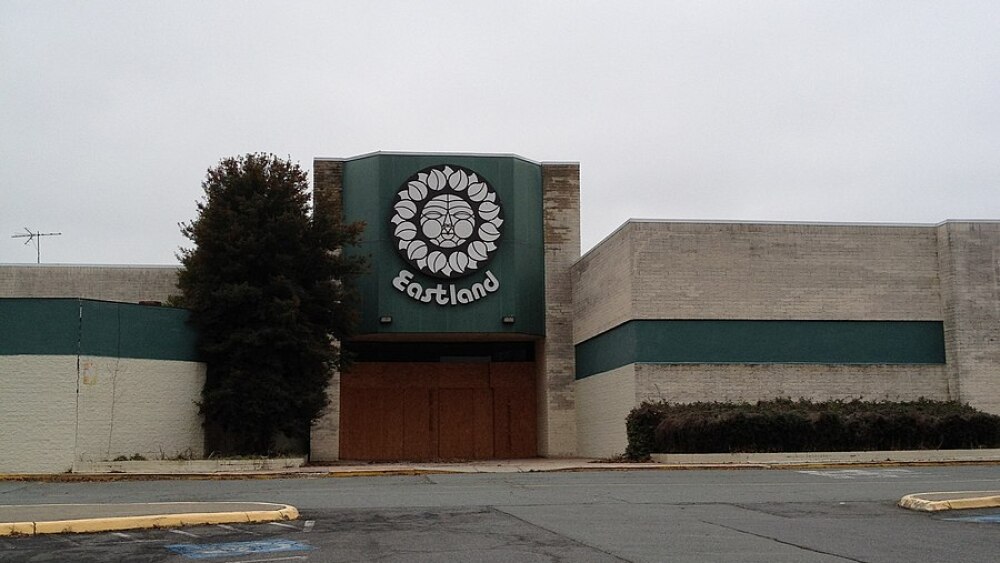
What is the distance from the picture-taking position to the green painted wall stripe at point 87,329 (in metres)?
23.7

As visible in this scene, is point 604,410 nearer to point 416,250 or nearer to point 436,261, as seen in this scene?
point 436,261

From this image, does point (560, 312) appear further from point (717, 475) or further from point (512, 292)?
point (717, 475)

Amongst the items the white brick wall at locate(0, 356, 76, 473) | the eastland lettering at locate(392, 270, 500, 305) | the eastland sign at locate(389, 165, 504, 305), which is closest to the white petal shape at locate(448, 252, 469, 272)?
the eastland sign at locate(389, 165, 504, 305)

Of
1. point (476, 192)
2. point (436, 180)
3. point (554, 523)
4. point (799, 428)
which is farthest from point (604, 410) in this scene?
point (554, 523)

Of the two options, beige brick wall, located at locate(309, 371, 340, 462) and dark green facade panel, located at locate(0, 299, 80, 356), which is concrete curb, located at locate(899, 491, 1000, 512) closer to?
dark green facade panel, located at locate(0, 299, 80, 356)

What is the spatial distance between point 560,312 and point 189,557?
81.9 ft

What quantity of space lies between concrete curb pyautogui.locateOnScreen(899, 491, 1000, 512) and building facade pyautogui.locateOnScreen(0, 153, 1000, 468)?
43.7 feet

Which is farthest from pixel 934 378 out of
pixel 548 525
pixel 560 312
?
pixel 548 525

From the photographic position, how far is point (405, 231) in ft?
108

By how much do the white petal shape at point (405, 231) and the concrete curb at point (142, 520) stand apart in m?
20.0

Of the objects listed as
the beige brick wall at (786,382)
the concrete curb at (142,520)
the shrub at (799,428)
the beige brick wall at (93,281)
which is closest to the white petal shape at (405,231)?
the beige brick wall at (93,281)

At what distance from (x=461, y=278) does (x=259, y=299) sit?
7.60 meters

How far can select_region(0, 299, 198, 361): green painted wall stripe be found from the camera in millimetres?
23656

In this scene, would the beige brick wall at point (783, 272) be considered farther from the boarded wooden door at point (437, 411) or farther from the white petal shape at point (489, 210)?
the boarded wooden door at point (437, 411)
